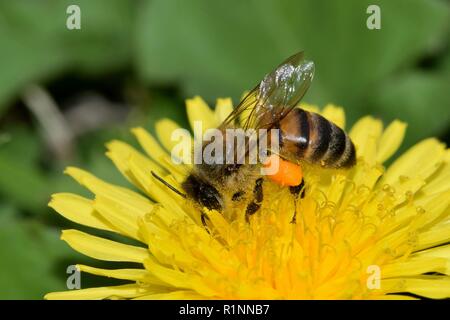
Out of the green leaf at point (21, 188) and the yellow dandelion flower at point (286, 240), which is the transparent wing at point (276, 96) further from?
the green leaf at point (21, 188)

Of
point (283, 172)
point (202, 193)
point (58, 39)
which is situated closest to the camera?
point (202, 193)

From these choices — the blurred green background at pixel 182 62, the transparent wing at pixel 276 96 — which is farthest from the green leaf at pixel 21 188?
the transparent wing at pixel 276 96

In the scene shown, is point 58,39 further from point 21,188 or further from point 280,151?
point 280,151

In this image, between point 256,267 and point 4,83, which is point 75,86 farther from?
point 256,267

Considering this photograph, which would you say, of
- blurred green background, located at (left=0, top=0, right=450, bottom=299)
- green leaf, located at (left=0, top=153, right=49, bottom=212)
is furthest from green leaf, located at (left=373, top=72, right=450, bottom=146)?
green leaf, located at (left=0, top=153, right=49, bottom=212)

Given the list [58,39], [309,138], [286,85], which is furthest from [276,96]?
[58,39]

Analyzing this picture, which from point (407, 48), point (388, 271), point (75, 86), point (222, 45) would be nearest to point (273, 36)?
point (222, 45)
